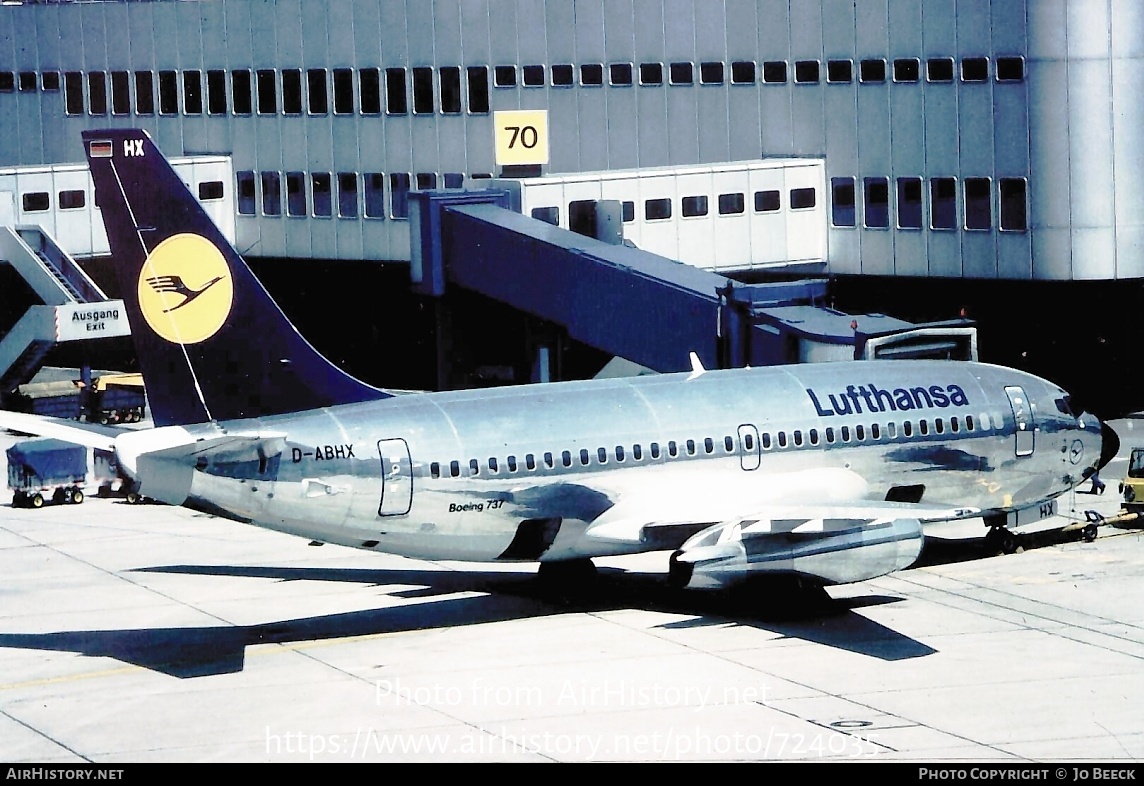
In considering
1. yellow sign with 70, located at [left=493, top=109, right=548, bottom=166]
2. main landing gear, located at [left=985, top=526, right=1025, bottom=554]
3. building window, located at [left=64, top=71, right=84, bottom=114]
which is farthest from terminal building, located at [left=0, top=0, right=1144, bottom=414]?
main landing gear, located at [left=985, top=526, right=1025, bottom=554]

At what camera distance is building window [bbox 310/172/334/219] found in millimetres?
87000

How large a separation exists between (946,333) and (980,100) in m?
17.2

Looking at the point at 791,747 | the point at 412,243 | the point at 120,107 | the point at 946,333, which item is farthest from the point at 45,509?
the point at 120,107

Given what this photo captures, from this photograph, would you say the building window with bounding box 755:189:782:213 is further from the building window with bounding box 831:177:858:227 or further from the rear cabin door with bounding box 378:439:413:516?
the rear cabin door with bounding box 378:439:413:516

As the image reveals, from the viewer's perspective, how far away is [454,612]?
42.4m

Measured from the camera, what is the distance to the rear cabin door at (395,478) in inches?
1531

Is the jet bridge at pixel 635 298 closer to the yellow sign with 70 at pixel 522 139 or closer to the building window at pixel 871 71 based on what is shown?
the yellow sign with 70 at pixel 522 139

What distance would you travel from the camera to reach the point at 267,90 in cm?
8831

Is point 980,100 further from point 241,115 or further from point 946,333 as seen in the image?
point 241,115

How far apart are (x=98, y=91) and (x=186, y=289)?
59799 mm

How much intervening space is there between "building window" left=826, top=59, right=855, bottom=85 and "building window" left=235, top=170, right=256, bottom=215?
1133 inches

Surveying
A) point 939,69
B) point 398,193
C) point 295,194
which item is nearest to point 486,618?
point 939,69

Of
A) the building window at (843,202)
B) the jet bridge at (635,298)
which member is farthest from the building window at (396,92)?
the building window at (843,202)

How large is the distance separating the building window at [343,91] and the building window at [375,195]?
123 inches
